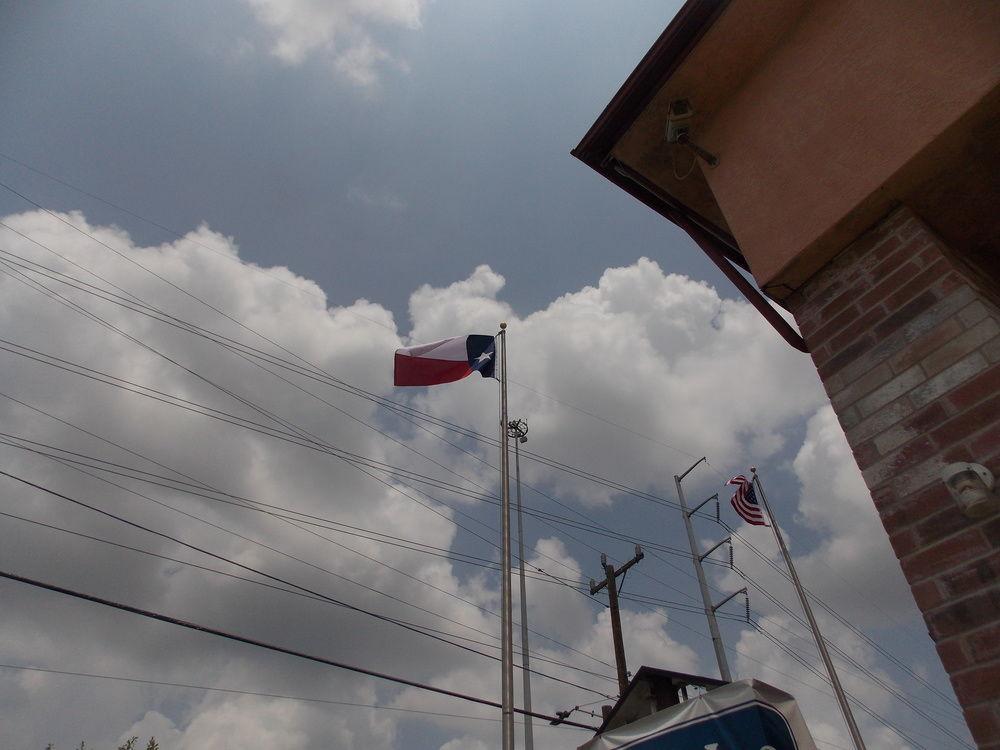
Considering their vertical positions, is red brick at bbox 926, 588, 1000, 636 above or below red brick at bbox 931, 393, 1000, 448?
below

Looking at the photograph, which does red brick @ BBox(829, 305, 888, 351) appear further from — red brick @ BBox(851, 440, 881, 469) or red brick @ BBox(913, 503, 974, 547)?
red brick @ BBox(913, 503, 974, 547)

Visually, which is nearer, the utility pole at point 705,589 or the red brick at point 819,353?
the red brick at point 819,353

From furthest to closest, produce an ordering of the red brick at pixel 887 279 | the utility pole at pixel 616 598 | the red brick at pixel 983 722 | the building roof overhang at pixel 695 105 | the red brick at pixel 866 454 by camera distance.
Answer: the utility pole at pixel 616 598
the building roof overhang at pixel 695 105
the red brick at pixel 887 279
the red brick at pixel 866 454
the red brick at pixel 983 722

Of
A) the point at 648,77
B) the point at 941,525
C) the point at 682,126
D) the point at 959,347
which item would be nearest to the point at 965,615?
the point at 941,525

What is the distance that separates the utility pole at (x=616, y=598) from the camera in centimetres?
1370

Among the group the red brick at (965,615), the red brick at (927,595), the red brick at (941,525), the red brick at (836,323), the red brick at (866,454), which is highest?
the red brick at (836,323)

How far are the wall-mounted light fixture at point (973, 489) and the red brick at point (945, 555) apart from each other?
0.09 meters

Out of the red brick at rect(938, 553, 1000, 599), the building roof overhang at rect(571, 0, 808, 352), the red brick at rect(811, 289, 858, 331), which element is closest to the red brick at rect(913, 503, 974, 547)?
the red brick at rect(938, 553, 1000, 599)

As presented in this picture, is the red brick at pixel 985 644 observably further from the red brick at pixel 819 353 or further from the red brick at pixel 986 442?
the red brick at pixel 819 353

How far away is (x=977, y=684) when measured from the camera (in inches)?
70.9

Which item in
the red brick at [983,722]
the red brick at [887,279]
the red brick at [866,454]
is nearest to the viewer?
the red brick at [983,722]

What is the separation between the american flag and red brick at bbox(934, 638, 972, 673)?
48.1 ft

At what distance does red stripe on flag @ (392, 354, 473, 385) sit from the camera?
30.0 feet

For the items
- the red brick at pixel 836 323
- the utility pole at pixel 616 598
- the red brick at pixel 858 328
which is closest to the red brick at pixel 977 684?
the red brick at pixel 858 328
